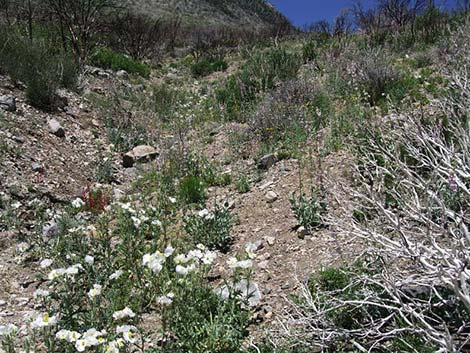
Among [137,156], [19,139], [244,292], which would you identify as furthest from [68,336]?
[137,156]

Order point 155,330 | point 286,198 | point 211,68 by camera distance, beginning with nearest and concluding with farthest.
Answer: point 155,330 < point 286,198 < point 211,68

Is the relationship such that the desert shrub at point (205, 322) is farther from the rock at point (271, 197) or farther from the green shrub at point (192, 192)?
the green shrub at point (192, 192)

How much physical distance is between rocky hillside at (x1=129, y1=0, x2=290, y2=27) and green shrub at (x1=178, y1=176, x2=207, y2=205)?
2992 centimetres

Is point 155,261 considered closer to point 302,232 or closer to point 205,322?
point 205,322

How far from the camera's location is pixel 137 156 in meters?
6.42

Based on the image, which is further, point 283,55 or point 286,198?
point 283,55

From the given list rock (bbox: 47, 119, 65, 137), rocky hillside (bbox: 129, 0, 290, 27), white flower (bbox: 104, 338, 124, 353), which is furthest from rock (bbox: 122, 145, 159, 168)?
rocky hillside (bbox: 129, 0, 290, 27)

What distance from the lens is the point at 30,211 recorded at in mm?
A: 4543

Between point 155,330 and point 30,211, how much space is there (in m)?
2.34

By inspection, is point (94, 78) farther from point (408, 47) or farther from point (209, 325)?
point (209, 325)

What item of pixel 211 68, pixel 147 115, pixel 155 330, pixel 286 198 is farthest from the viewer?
pixel 211 68

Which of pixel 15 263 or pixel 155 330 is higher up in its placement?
pixel 155 330

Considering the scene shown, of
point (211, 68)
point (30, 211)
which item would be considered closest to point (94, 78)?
point (211, 68)

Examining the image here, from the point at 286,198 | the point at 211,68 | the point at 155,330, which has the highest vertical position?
the point at 211,68
